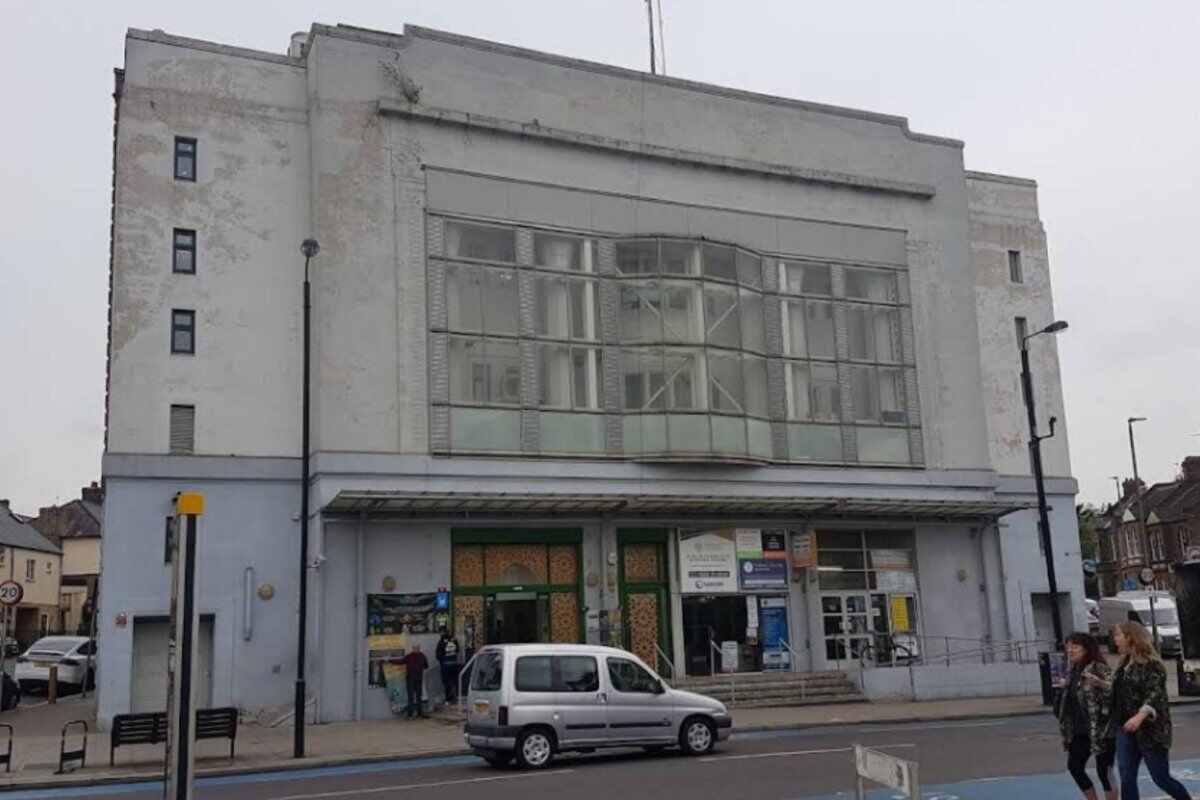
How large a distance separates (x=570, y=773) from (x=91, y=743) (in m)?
11.3

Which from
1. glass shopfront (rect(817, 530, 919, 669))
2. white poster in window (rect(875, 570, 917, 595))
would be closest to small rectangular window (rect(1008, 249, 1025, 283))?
glass shopfront (rect(817, 530, 919, 669))

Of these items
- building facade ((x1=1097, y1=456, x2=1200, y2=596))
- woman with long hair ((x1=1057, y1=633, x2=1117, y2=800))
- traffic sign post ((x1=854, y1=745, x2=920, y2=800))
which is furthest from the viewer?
building facade ((x1=1097, y1=456, x2=1200, y2=596))

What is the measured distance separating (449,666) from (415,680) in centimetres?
85

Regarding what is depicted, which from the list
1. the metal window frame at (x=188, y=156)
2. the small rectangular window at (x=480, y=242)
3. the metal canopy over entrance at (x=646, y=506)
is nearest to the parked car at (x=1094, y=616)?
the metal canopy over entrance at (x=646, y=506)

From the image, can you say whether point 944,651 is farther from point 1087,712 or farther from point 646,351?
point 1087,712

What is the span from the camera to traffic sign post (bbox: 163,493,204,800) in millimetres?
6531

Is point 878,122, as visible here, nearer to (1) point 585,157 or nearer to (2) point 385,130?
(1) point 585,157

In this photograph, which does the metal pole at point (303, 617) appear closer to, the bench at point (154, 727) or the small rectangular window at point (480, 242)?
the bench at point (154, 727)

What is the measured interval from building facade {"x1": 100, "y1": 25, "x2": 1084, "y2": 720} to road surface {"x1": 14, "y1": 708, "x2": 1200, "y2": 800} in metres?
9.13

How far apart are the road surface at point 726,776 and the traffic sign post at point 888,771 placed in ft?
17.1

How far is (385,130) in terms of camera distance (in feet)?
95.8

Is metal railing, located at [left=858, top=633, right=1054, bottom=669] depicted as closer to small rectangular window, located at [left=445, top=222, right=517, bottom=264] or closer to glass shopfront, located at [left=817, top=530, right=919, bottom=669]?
glass shopfront, located at [left=817, top=530, right=919, bottom=669]

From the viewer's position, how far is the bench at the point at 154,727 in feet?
60.7

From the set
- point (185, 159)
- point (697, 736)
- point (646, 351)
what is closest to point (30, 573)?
point (185, 159)
